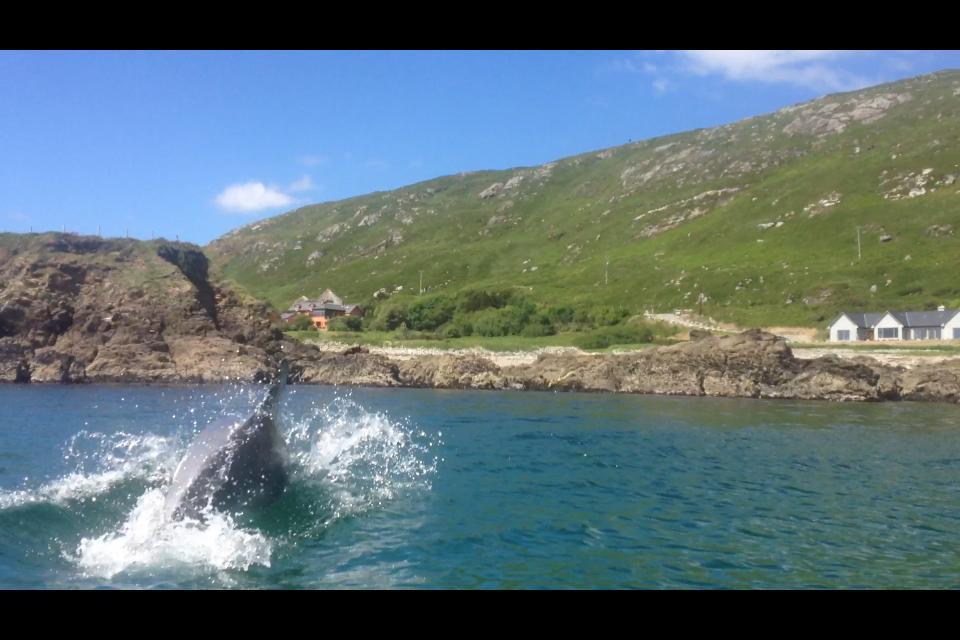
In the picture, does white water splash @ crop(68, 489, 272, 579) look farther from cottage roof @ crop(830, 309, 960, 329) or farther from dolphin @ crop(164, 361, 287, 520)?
cottage roof @ crop(830, 309, 960, 329)

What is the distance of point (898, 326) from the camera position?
78125 mm

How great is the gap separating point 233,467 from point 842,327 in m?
83.1

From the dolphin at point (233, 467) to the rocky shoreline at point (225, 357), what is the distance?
45.0 meters

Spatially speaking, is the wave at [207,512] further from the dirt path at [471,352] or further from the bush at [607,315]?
the bush at [607,315]

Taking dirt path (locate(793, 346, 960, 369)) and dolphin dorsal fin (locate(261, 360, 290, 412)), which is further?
dirt path (locate(793, 346, 960, 369))

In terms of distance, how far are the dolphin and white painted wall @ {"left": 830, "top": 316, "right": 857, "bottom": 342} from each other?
79.7 meters

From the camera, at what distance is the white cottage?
7550 centimetres

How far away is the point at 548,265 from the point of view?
172625 mm

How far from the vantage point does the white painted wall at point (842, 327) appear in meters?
81.1

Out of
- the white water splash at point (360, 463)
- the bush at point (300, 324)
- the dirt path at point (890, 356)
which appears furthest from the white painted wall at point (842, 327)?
the bush at point (300, 324)

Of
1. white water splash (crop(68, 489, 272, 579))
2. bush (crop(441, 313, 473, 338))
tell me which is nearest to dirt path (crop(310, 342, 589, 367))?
bush (crop(441, 313, 473, 338))

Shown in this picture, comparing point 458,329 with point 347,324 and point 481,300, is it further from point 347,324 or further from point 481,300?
point 347,324

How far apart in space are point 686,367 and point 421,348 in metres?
33.2

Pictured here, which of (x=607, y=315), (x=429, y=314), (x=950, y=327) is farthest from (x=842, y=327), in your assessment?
(x=429, y=314)
